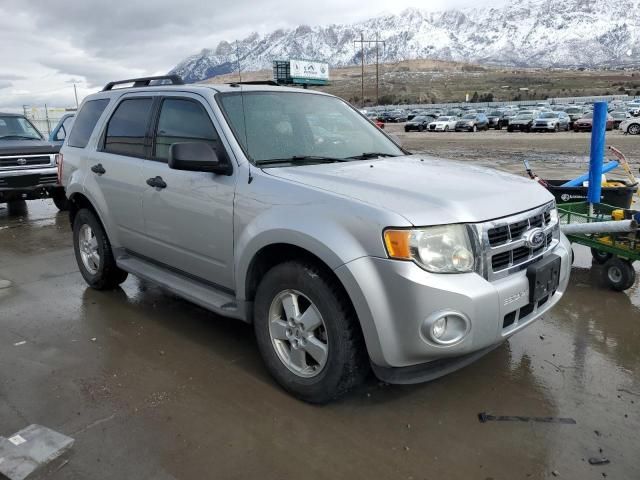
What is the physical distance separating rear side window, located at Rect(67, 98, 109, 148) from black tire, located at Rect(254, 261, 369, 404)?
9.68 ft

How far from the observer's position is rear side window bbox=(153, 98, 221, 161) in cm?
398

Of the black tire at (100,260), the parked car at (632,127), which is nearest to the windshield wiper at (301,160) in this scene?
the black tire at (100,260)

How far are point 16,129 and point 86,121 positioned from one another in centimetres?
689

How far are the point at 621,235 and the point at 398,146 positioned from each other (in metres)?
2.29

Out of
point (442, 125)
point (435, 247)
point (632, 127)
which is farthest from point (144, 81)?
point (442, 125)

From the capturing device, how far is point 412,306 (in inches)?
112

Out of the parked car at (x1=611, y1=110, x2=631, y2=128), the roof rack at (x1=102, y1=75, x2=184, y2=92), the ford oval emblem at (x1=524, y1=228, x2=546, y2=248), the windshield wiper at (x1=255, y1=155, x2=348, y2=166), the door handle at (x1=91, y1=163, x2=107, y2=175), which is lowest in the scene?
the parked car at (x1=611, y1=110, x2=631, y2=128)

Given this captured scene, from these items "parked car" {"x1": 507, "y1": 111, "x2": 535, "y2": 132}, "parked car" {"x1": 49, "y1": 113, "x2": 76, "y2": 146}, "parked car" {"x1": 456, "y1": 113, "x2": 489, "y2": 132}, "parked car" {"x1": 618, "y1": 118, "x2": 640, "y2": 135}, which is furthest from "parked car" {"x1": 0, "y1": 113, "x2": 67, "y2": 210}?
"parked car" {"x1": 456, "y1": 113, "x2": 489, "y2": 132}

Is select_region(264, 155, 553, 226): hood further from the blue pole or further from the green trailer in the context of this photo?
the blue pole

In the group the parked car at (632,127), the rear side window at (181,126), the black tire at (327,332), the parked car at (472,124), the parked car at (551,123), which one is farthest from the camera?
the parked car at (472,124)

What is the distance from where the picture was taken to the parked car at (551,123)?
39.8 m

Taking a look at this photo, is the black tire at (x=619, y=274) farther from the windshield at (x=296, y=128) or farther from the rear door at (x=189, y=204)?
the rear door at (x=189, y=204)

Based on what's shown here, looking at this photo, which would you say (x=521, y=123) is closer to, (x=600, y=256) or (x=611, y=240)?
(x=600, y=256)

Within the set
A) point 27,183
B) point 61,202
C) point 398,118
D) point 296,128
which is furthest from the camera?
point 398,118
